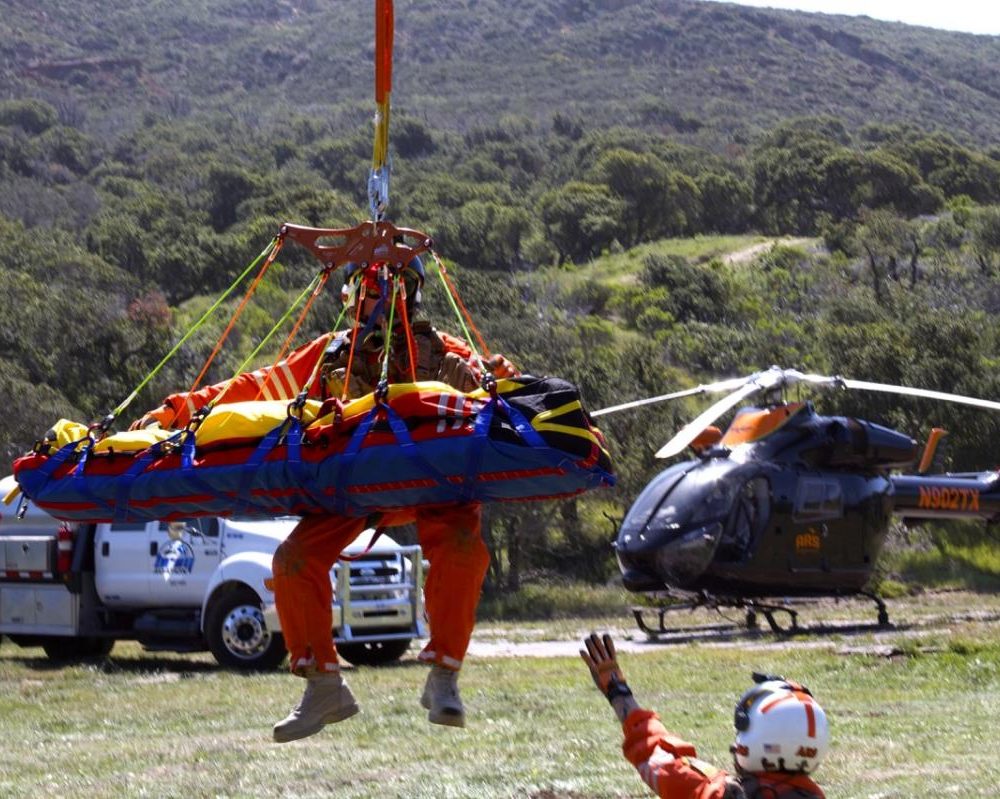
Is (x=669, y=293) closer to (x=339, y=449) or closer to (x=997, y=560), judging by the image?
(x=997, y=560)

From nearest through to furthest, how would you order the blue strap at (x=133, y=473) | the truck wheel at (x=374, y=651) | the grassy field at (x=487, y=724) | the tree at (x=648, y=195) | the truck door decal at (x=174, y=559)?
the blue strap at (x=133, y=473) → the grassy field at (x=487, y=724) → the truck wheel at (x=374, y=651) → the truck door decal at (x=174, y=559) → the tree at (x=648, y=195)

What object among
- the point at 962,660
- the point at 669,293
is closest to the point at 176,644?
the point at 962,660

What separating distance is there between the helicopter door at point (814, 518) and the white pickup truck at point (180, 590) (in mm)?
3919

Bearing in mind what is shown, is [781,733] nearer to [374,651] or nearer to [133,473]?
[133,473]

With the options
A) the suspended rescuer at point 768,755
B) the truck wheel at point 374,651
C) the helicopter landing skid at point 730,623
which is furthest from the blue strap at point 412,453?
the helicopter landing skid at point 730,623

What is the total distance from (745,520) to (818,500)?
841 millimetres

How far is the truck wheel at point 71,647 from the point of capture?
16.2 m

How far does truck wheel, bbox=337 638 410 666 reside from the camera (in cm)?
1512

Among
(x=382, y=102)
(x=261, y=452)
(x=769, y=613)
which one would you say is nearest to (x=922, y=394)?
(x=769, y=613)

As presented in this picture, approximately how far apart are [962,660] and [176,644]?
7.13 m

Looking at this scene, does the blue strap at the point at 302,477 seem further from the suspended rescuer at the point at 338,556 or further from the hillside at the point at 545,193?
the hillside at the point at 545,193

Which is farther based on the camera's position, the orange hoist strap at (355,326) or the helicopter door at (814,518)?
the helicopter door at (814,518)

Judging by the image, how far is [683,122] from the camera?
310 feet

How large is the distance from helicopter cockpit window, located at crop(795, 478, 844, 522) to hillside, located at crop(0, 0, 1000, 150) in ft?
233
